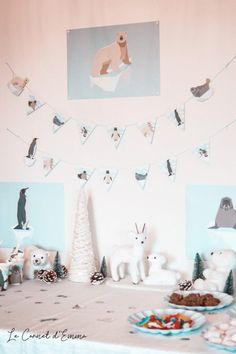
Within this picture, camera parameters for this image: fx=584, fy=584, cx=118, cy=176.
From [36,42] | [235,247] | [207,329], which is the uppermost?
[36,42]

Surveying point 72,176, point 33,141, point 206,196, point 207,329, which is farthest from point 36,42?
point 207,329

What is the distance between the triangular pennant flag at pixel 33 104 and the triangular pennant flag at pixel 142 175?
50cm

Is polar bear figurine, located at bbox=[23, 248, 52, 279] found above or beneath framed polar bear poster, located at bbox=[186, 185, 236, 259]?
beneath

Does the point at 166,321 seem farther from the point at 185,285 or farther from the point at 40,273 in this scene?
the point at 40,273

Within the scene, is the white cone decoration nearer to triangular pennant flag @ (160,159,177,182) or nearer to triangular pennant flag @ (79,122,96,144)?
triangular pennant flag @ (79,122,96,144)

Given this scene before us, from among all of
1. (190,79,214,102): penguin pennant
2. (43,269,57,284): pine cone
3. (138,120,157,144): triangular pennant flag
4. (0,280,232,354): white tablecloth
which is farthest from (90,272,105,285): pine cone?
(190,79,214,102): penguin pennant

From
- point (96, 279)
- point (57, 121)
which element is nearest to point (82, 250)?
point (96, 279)

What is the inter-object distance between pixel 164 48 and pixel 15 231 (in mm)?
992

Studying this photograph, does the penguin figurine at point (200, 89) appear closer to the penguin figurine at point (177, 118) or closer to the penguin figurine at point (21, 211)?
the penguin figurine at point (177, 118)

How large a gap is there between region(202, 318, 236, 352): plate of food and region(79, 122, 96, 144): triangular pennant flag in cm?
100

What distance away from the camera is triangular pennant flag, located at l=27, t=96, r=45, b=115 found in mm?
2426

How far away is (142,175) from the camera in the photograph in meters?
2.30

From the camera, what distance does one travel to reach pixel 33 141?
2447 millimetres

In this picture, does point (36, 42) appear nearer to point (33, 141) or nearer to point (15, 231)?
point (33, 141)
